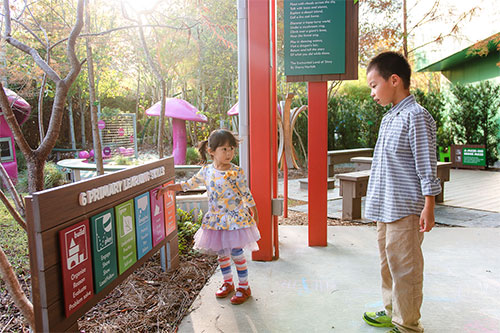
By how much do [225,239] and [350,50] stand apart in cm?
215

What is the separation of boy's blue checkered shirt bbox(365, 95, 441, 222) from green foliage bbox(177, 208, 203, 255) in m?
2.10

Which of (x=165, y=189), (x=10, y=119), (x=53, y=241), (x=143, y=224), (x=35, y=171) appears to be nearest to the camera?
(x=53, y=241)

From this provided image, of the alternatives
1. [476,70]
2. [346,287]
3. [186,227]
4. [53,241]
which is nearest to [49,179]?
[186,227]

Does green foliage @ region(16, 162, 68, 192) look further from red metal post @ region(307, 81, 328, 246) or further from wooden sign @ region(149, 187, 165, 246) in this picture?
red metal post @ region(307, 81, 328, 246)

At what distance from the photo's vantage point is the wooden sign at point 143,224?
8.13 ft

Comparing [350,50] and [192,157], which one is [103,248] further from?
[192,157]

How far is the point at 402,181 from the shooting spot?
208cm

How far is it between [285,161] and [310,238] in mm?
1541

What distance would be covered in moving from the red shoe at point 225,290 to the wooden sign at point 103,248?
84cm

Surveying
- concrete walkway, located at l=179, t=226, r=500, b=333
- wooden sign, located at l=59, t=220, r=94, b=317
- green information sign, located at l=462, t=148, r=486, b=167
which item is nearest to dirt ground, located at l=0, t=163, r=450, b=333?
concrete walkway, located at l=179, t=226, r=500, b=333

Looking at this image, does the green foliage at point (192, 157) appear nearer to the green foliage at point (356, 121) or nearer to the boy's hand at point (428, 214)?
the green foliage at point (356, 121)

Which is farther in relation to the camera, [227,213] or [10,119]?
[227,213]

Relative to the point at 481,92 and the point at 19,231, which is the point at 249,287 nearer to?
the point at 19,231

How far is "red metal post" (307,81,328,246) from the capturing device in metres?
3.72
